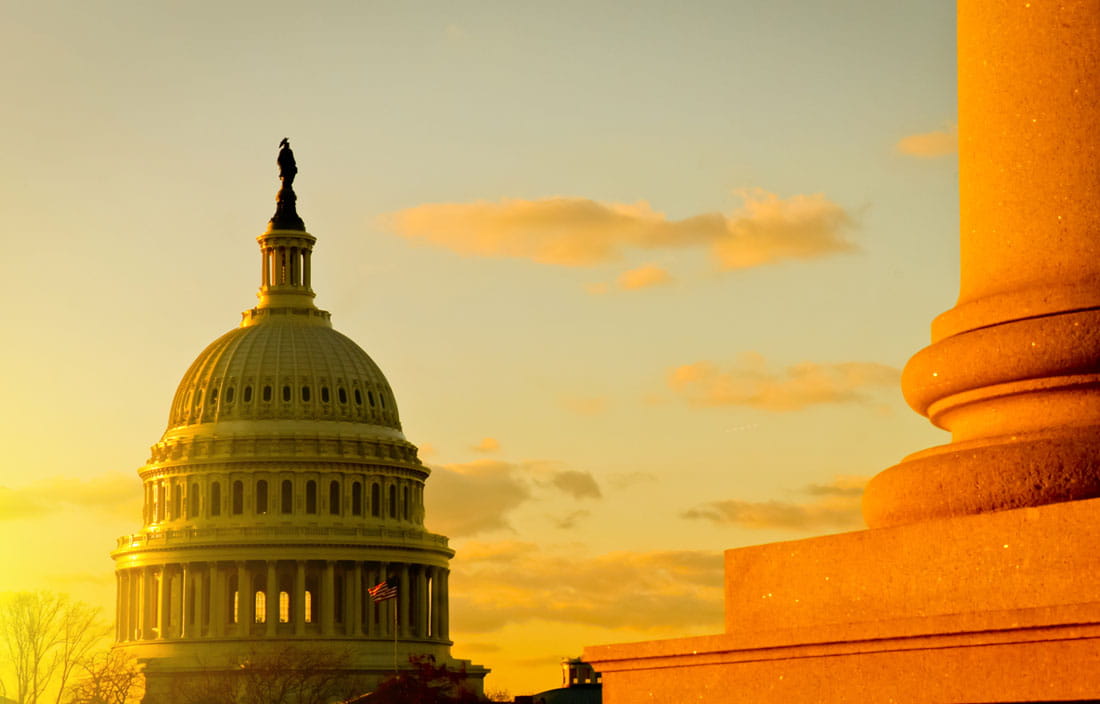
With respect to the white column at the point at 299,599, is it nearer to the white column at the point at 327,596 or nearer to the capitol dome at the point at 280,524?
the capitol dome at the point at 280,524

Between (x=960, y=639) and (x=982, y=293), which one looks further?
(x=982, y=293)

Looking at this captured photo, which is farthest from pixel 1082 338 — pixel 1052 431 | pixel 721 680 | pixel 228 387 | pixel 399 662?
pixel 228 387

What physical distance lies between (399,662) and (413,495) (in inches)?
650

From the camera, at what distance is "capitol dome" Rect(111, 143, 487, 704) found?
486 feet

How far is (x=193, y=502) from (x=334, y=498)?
9.89 meters

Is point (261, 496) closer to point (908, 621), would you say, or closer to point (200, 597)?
point (200, 597)

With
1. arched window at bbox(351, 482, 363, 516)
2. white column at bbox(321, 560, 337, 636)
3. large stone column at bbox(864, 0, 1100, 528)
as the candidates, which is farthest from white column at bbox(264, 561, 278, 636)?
large stone column at bbox(864, 0, 1100, 528)

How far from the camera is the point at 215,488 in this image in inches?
6073

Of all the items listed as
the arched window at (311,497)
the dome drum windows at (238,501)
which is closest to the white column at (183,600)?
the dome drum windows at (238,501)

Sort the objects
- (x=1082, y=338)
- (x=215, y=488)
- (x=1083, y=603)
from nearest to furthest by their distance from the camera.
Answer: (x=1083, y=603) → (x=1082, y=338) → (x=215, y=488)

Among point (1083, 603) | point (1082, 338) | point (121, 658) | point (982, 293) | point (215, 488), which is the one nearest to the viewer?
point (1083, 603)

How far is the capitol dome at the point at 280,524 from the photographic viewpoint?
148 meters

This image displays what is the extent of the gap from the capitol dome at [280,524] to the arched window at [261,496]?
15 cm

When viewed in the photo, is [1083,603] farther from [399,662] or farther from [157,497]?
[157,497]
